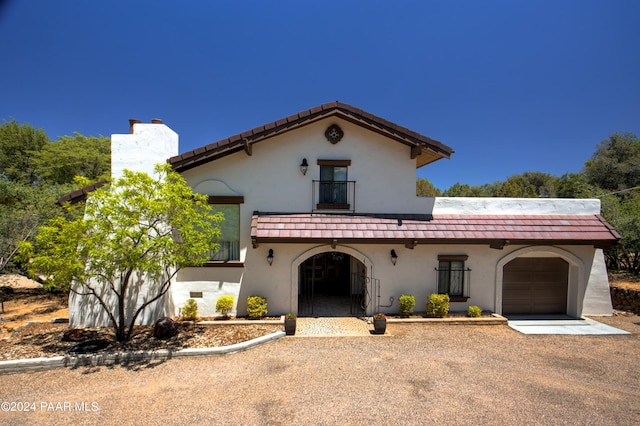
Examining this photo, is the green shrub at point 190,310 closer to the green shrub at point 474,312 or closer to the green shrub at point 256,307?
the green shrub at point 256,307

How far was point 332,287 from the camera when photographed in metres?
14.8

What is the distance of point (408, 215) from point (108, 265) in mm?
10035

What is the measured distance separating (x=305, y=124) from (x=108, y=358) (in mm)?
9217

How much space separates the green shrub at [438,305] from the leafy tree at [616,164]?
3820 cm

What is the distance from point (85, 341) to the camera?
794 cm

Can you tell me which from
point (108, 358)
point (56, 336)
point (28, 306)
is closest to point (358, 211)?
point (108, 358)

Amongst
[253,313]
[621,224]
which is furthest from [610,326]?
[253,313]

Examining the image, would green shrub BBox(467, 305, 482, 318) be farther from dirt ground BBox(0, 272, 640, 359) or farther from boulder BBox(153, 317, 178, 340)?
boulder BBox(153, 317, 178, 340)

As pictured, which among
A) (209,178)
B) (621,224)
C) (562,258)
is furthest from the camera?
(621,224)

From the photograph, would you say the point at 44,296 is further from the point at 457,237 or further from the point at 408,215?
the point at 457,237

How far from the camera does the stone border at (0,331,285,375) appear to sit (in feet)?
21.8

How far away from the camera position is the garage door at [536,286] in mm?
11242

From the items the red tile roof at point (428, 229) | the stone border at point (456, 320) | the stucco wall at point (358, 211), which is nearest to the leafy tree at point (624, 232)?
the red tile roof at point (428, 229)

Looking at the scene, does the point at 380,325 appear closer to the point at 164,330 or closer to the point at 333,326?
the point at 333,326
